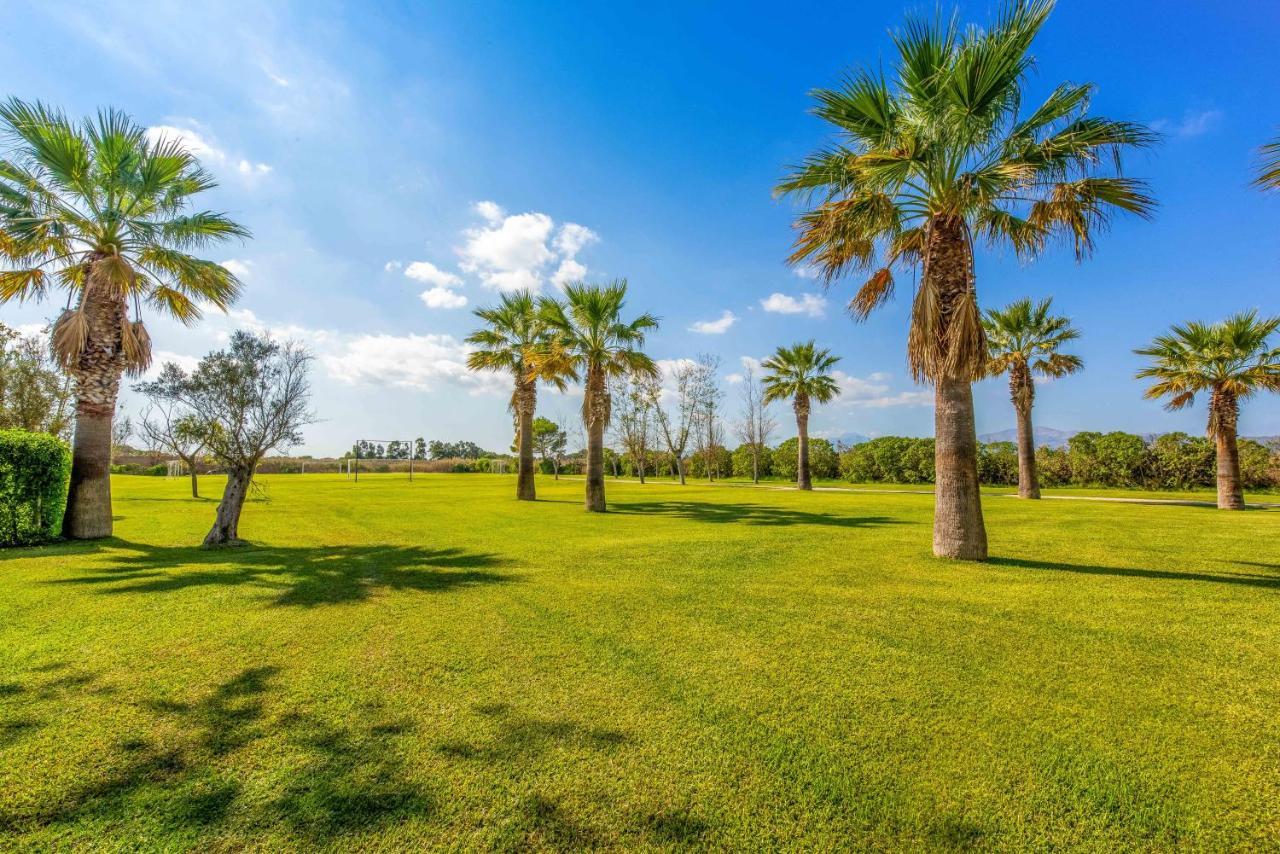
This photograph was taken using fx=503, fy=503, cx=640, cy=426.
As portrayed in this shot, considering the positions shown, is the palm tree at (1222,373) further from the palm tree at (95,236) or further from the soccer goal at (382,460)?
the soccer goal at (382,460)

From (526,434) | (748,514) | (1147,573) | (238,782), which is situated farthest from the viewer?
(526,434)

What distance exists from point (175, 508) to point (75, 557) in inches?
384

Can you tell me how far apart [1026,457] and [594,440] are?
692 inches

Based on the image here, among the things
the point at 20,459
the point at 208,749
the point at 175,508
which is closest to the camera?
the point at 208,749

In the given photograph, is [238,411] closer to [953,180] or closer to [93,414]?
[93,414]

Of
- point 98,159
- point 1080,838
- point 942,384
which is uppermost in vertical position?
point 98,159

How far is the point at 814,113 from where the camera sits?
28.1 ft

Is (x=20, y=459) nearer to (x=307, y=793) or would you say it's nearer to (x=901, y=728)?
(x=307, y=793)

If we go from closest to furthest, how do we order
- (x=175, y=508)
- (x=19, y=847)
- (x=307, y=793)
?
(x=19, y=847) < (x=307, y=793) < (x=175, y=508)

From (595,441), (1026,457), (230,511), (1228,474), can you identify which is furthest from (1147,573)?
(1026,457)

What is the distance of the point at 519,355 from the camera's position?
2195cm

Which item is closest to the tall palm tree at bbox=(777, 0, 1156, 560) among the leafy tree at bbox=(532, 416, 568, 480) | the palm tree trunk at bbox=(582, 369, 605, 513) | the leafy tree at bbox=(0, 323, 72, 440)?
the palm tree trunk at bbox=(582, 369, 605, 513)

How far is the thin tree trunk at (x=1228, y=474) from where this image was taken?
655 inches

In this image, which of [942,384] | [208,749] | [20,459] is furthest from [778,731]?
[20,459]
